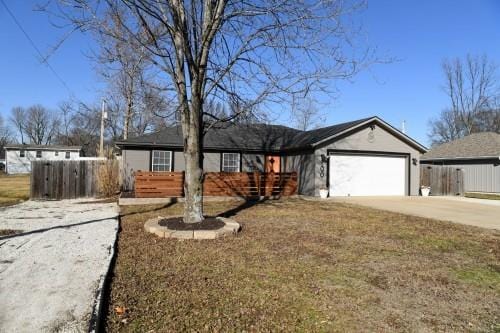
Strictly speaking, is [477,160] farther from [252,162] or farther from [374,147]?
[252,162]

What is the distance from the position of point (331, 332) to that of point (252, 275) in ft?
6.06

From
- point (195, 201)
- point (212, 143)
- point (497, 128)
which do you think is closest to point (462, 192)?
point (212, 143)

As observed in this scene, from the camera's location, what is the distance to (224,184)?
1669cm

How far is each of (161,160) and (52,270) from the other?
1345cm

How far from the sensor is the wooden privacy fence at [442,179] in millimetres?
20547

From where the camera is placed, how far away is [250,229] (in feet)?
28.5

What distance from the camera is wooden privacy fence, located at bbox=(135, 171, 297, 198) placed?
607 inches

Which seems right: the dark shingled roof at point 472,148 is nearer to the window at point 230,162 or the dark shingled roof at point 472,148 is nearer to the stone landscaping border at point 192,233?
Result: the window at point 230,162

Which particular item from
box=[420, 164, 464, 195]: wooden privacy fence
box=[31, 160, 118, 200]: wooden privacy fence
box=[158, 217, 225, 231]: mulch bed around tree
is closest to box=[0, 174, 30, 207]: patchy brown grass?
box=[31, 160, 118, 200]: wooden privacy fence

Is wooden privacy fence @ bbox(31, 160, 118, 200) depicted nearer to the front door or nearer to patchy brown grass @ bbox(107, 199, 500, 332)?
the front door

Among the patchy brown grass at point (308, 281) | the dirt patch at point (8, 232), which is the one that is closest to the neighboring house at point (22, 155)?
the dirt patch at point (8, 232)

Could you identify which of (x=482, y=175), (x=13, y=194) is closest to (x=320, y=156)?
(x=482, y=175)

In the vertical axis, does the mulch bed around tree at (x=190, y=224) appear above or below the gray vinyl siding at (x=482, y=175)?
below

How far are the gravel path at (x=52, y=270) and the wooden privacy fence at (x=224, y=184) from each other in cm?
519
